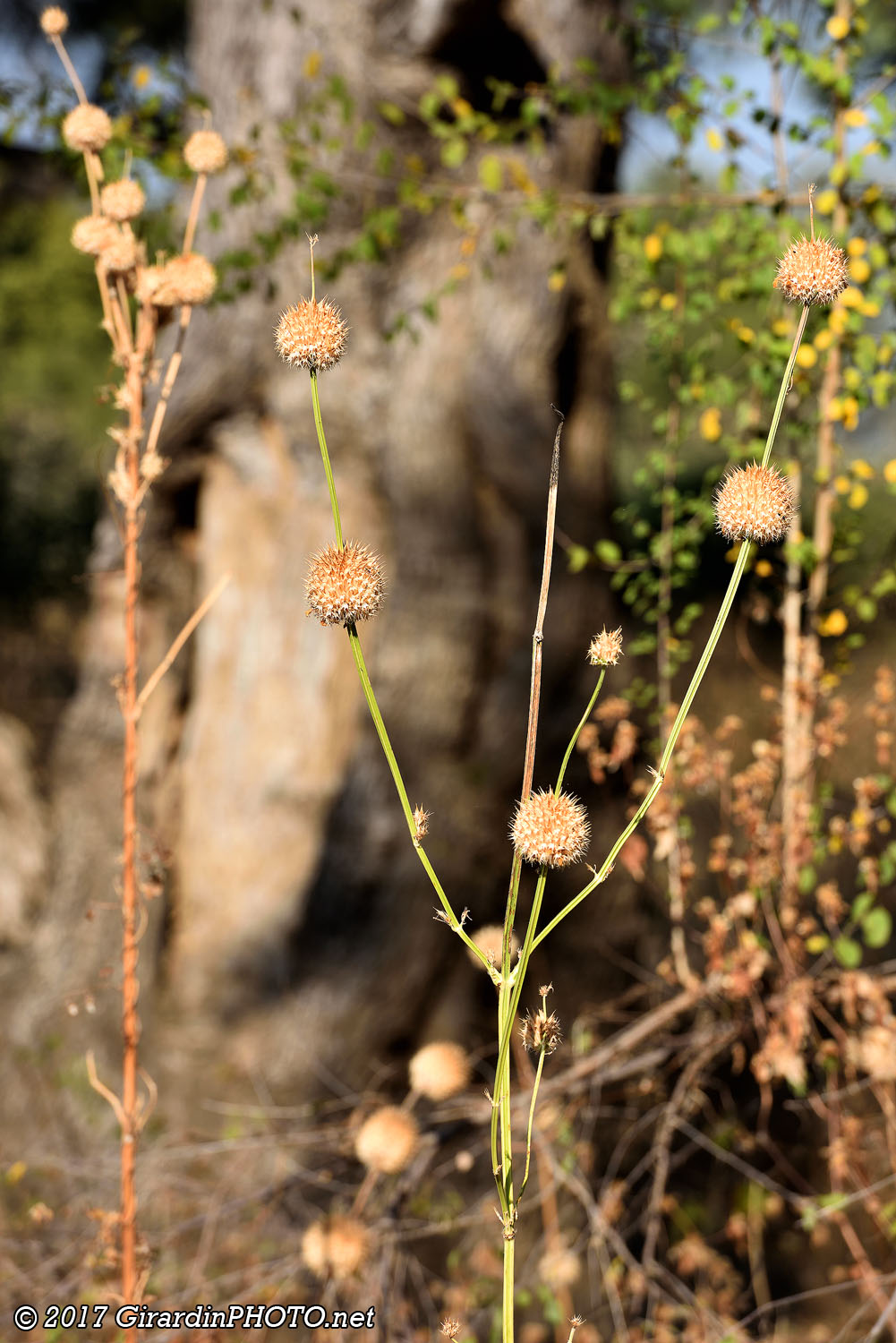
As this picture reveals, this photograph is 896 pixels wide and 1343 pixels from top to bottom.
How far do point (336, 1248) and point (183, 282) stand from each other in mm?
1522

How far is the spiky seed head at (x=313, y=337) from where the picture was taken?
0.88m

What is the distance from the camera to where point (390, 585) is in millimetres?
3055

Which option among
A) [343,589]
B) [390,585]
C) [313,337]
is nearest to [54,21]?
[313,337]

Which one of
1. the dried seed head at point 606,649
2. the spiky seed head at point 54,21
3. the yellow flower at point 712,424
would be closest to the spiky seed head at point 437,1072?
the dried seed head at point 606,649

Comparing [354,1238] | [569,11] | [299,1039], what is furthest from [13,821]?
[569,11]

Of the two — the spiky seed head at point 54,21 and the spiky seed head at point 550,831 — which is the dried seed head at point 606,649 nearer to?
the spiky seed head at point 550,831

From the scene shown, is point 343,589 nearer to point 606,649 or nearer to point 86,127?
point 606,649

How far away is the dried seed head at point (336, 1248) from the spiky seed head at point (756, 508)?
1.53 metres

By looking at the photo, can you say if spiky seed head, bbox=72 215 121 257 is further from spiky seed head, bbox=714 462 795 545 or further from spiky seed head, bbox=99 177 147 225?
spiky seed head, bbox=714 462 795 545

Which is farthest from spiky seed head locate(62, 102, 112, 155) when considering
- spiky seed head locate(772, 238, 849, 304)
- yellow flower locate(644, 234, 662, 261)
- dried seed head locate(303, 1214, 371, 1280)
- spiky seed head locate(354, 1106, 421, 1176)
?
dried seed head locate(303, 1214, 371, 1280)

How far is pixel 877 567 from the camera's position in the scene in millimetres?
2230

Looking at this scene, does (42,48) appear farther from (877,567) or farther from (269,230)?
(877,567)

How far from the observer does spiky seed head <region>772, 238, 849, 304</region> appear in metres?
0.82

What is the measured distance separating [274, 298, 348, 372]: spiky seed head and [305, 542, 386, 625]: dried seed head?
0.15m
